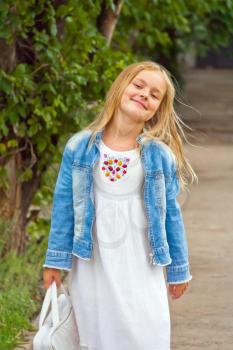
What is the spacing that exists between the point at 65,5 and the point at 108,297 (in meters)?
3.87

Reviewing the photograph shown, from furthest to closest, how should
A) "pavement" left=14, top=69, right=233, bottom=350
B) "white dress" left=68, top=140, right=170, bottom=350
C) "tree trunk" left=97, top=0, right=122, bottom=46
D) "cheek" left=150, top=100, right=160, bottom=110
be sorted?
"tree trunk" left=97, top=0, right=122, bottom=46
"pavement" left=14, top=69, right=233, bottom=350
"cheek" left=150, top=100, right=160, bottom=110
"white dress" left=68, top=140, right=170, bottom=350

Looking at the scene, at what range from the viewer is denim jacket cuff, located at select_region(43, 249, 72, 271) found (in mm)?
4711

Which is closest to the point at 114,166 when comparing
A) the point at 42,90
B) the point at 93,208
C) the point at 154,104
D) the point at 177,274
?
the point at 93,208

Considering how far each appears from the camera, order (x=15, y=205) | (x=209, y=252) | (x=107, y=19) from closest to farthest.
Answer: (x=15, y=205)
(x=209, y=252)
(x=107, y=19)

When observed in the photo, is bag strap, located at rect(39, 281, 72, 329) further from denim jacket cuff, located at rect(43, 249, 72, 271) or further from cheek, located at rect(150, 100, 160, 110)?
cheek, located at rect(150, 100, 160, 110)

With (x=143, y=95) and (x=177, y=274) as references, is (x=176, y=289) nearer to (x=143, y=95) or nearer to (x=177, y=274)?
(x=177, y=274)

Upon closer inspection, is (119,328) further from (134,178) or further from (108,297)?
(134,178)

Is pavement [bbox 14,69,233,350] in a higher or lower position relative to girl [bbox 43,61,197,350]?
lower

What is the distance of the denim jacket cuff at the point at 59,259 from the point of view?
15.5 feet

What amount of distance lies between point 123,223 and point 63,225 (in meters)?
0.26

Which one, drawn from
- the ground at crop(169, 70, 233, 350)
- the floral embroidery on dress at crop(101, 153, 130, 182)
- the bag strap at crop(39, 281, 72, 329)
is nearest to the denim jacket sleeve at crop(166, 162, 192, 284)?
the floral embroidery on dress at crop(101, 153, 130, 182)

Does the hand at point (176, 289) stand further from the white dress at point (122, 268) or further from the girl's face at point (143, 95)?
the girl's face at point (143, 95)

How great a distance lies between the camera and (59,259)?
471cm

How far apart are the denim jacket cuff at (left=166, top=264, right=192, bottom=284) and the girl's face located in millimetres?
623
